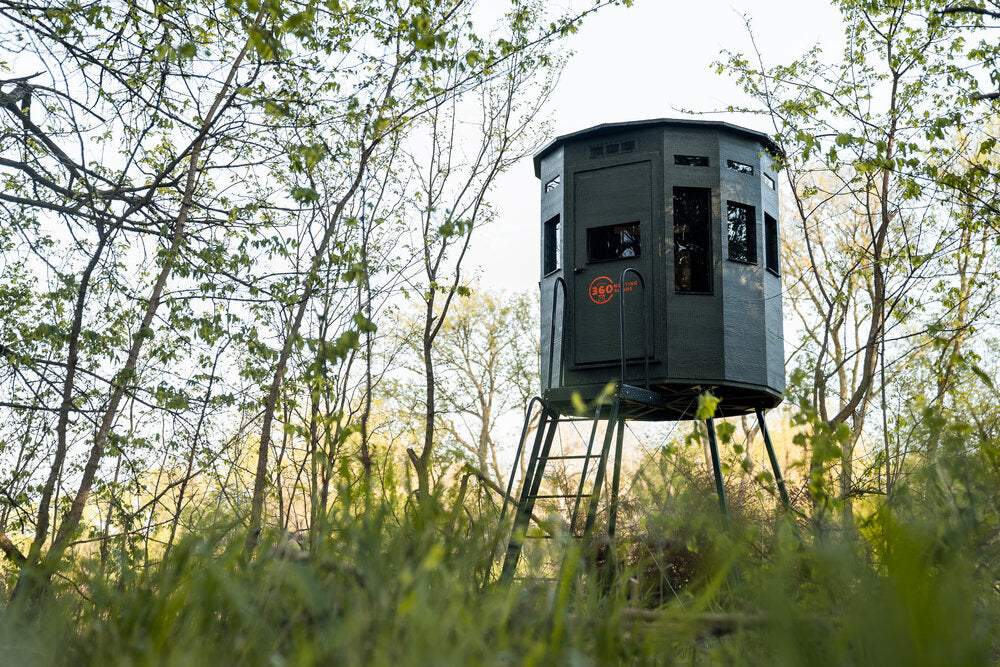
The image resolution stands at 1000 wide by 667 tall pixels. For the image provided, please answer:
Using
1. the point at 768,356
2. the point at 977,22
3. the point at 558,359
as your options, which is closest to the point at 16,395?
the point at 558,359

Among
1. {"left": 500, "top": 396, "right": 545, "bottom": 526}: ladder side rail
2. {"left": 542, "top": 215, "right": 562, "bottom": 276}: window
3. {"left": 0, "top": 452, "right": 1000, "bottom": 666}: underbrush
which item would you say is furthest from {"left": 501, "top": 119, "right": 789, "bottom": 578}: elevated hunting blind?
{"left": 0, "top": 452, "right": 1000, "bottom": 666}: underbrush

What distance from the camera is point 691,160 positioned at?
7.61 m

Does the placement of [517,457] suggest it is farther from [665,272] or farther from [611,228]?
[611,228]

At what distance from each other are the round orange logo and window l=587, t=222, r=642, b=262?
216mm

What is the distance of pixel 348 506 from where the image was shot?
1164mm

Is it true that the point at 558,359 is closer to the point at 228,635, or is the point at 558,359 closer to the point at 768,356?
the point at 768,356

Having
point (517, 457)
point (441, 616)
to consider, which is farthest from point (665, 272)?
point (441, 616)

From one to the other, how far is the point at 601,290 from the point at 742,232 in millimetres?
1501

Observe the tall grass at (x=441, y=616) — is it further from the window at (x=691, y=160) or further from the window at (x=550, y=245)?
the window at (x=550, y=245)

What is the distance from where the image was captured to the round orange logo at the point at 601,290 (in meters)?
7.47

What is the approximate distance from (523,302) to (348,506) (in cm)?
2241

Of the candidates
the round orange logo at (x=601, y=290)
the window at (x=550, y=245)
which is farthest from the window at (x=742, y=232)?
the window at (x=550, y=245)

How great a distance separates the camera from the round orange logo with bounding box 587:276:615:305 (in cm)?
747

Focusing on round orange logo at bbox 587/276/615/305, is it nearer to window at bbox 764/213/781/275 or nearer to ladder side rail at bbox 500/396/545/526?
ladder side rail at bbox 500/396/545/526
